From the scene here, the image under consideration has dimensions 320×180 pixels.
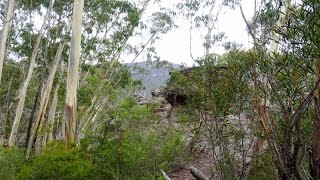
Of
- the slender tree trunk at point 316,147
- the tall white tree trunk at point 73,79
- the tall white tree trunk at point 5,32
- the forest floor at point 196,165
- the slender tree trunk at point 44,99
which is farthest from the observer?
the slender tree trunk at point 44,99

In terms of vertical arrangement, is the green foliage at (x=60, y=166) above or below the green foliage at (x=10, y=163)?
above

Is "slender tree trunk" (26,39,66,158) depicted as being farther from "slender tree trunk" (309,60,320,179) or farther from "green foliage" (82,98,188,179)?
"slender tree trunk" (309,60,320,179)

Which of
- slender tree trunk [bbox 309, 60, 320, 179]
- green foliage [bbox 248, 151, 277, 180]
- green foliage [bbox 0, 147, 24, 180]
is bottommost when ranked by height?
green foliage [bbox 0, 147, 24, 180]

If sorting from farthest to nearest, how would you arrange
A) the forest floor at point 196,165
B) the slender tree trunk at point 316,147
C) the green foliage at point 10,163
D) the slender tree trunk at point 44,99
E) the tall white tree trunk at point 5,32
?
the slender tree trunk at point 44,99 → the tall white tree trunk at point 5,32 → the forest floor at point 196,165 → the green foliage at point 10,163 → the slender tree trunk at point 316,147

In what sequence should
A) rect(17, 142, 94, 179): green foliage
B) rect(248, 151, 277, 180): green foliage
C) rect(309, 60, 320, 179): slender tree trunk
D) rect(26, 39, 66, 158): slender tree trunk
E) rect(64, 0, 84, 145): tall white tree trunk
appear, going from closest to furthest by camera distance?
rect(309, 60, 320, 179): slender tree trunk → rect(17, 142, 94, 179): green foliage → rect(248, 151, 277, 180): green foliage → rect(64, 0, 84, 145): tall white tree trunk → rect(26, 39, 66, 158): slender tree trunk

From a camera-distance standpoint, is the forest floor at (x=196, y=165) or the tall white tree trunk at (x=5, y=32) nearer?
the forest floor at (x=196, y=165)

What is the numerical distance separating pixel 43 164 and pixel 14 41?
11139 mm

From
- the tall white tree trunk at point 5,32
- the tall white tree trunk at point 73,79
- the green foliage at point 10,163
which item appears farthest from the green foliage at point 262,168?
the tall white tree trunk at point 5,32

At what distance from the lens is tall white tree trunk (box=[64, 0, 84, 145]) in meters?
8.42

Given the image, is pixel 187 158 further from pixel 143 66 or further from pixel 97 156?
pixel 143 66

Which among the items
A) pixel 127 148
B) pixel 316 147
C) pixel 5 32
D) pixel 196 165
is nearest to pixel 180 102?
pixel 196 165

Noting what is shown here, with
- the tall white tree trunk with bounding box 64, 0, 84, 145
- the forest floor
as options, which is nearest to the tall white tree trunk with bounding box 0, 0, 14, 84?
→ the tall white tree trunk with bounding box 64, 0, 84, 145

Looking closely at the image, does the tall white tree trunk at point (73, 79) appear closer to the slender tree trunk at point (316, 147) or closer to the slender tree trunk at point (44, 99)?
the slender tree trunk at point (44, 99)

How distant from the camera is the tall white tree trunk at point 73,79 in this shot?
8422mm
